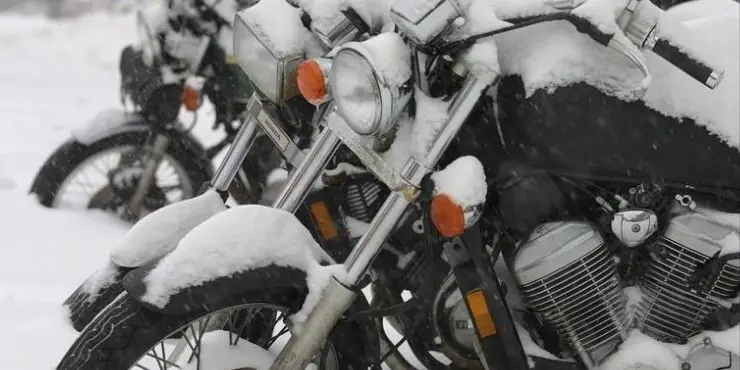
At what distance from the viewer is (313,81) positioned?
6.53 feet

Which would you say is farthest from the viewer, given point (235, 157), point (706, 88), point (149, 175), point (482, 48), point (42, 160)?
point (42, 160)

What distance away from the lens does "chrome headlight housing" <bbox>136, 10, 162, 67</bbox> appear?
170 inches

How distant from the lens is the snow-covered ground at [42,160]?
130 inches

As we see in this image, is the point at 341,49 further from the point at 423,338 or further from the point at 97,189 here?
the point at 97,189

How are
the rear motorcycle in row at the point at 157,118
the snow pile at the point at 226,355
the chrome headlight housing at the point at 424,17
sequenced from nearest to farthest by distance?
1. the chrome headlight housing at the point at 424,17
2. the snow pile at the point at 226,355
3. the rear motorcycle in row at the point at 157,118

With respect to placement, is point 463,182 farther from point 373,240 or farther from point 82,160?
point 82,160

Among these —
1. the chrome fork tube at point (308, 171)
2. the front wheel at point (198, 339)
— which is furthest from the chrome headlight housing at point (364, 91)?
the front wheel at point (198, 339)

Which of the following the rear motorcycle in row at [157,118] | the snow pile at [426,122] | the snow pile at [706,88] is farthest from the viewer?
the rear motorcycle in row at [157,118]

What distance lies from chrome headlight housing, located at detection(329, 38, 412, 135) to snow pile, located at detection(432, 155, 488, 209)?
0.58 ft

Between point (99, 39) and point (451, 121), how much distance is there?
955 cm

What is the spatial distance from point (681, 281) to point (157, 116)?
2.98 metres

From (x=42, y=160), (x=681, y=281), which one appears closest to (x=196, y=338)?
(x=681, y=281)

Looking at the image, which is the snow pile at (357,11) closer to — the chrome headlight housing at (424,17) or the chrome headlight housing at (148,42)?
the chrome headlight housing at (424,17)

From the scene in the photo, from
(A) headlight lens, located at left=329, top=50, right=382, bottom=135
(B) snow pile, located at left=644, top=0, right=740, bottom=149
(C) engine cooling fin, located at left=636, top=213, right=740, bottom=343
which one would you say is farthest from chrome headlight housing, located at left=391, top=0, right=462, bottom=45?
(C) engine cooling fin, located at left=636, top=213, right=740, bottom=343
